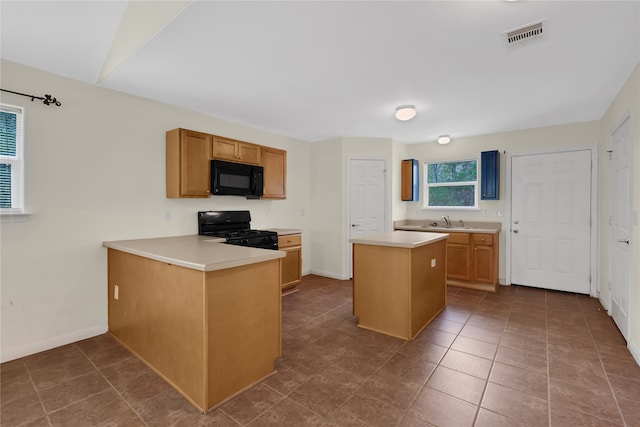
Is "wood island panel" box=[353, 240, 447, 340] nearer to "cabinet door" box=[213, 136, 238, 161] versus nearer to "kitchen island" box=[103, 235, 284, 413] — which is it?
"kitchen island" box=[103, 235, 284, 413]

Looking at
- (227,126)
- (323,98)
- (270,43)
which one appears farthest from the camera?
(227,126)

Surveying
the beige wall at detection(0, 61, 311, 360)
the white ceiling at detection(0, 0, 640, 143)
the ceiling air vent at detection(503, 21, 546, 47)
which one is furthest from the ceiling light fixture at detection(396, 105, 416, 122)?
the beige wall at detection(0, 61, 311, 360)

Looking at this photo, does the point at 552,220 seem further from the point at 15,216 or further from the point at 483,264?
the point at 15,216

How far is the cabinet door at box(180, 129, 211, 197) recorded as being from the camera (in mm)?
3268

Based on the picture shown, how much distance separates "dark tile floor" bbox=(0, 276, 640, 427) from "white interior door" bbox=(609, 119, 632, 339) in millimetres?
269

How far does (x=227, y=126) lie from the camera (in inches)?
161

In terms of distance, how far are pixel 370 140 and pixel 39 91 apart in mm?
4125

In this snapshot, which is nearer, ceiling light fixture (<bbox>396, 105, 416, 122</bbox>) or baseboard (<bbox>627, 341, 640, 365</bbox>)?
baseboard (<bbox>627, 341, 640, 365</bbox>)

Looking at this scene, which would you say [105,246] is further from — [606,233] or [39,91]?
[606,233]

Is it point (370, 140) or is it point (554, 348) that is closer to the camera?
point (554, 348)

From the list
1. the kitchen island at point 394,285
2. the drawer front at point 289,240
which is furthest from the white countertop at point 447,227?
the drawer front at point 289,240

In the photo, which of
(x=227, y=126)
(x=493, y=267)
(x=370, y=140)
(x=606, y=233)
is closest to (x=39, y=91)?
(x=227, y=126)

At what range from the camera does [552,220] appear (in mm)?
4336

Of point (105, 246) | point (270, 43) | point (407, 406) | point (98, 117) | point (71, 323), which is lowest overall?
point (407, 406)
